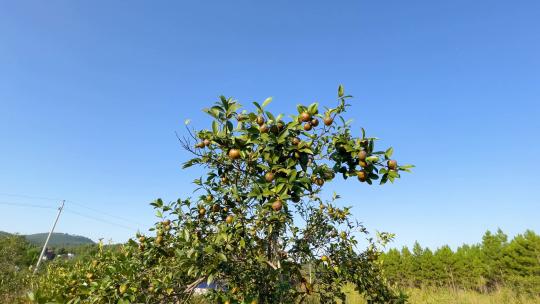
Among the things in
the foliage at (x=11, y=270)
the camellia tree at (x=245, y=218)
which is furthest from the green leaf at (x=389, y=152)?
the foliage at (x=11, y=270)

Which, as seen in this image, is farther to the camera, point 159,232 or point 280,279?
point 159,232

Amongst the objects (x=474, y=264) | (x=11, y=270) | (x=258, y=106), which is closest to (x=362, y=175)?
(x=258, y=106)

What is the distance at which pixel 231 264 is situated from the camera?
10.2 ft

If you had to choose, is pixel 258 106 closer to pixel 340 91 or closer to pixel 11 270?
pixel 340 91

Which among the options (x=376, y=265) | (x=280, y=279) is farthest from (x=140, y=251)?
(x=376, y=265)

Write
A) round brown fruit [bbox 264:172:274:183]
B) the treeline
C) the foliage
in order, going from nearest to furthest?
round brown fruit [bbox 264:172:274:183] → the foliage → the treeline

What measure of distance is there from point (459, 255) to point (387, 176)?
39.4 meters

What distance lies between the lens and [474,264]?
31.8 metres

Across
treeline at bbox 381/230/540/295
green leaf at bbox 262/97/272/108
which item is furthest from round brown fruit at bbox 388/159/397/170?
treeline at bbox 381/230/540/295

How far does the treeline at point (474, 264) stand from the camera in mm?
28672

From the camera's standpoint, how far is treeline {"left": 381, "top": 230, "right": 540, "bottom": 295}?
94.1 feet

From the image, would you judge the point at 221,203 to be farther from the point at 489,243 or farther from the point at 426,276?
the point at 489,243

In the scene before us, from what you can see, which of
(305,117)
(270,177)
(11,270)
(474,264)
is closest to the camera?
(270,177)

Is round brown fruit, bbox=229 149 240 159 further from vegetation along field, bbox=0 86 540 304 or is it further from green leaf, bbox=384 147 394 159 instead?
green leaf, bbox=384 147 394 159
